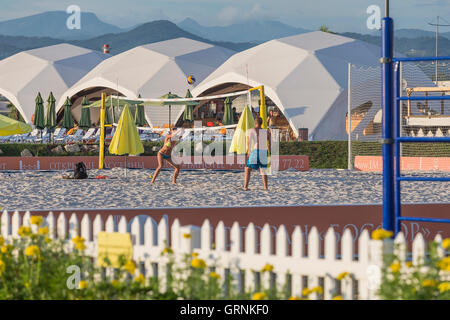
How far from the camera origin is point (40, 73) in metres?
44.8

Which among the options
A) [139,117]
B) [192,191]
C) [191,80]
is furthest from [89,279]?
[191,80]

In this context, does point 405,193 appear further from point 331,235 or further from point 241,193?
point 331,235

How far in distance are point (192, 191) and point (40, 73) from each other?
34.9m

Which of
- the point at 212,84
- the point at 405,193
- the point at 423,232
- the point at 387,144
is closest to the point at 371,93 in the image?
the point at 212,84

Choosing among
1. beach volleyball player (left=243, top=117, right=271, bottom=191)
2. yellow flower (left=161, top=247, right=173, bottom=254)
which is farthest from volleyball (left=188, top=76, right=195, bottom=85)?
yellow flower (left=161, top=247, right=173, bottom=254)

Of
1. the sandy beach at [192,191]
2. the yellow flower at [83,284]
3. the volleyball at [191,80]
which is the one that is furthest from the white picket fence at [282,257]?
the volleyball at [191,80]

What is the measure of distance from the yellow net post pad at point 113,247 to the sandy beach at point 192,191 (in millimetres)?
4343

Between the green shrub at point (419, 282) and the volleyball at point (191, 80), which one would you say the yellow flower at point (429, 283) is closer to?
the green shrub at point (419, 282)

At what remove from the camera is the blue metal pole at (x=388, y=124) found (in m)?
5.50

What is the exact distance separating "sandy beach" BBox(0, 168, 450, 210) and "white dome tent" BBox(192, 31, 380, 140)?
574 inches

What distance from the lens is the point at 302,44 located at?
113 feet

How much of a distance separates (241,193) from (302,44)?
23723 mm

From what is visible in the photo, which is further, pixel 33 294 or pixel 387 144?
pixel 387 144

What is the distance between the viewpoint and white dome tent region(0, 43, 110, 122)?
4344 cm
